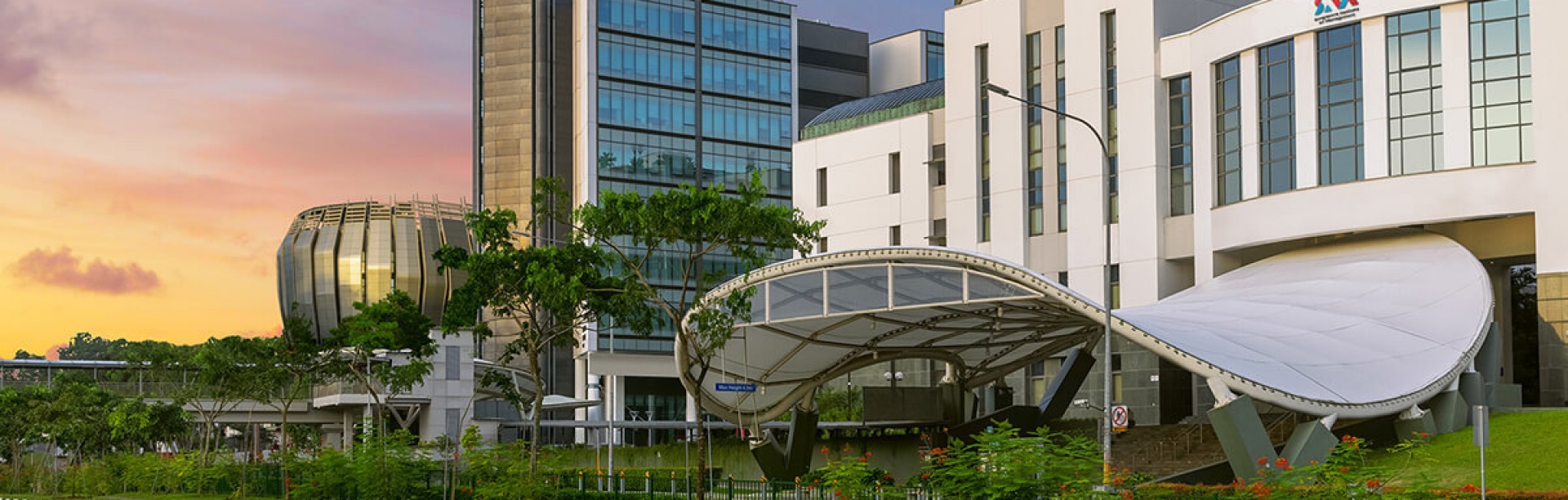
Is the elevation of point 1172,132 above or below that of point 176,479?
above

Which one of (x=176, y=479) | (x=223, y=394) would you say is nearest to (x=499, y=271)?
(x=176, y=479)

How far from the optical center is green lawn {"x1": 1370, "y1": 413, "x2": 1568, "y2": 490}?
44031 mm

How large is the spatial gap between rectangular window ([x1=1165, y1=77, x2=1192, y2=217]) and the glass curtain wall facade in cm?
5392

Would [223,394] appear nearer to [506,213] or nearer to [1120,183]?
[506,213]

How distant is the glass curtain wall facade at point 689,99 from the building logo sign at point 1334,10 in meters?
63.3

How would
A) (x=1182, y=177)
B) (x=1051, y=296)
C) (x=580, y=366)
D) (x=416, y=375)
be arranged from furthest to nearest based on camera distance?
(x=580, y=366)
(x=1182, y=177)
(x=416, y=375)
(x=1051, y=296)

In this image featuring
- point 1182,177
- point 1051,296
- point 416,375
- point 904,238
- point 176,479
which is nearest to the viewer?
point 1051,296

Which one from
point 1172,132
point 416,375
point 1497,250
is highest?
point 1172,132

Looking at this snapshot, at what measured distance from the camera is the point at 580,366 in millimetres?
125438

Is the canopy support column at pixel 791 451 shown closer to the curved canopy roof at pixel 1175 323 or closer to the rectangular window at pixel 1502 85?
the curved canopy roof at pixel 1175 323

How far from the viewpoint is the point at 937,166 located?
290 ft

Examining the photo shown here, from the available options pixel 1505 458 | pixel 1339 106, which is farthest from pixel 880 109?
pixel 1505 458

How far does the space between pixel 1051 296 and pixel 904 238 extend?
3883cm

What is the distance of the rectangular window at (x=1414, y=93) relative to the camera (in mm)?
61219
